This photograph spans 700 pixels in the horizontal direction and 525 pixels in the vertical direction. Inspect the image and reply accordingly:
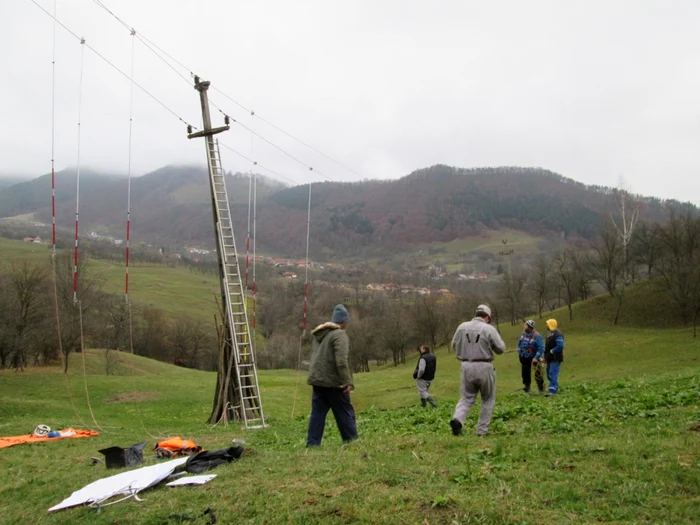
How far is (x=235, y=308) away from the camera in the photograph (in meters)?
22.6

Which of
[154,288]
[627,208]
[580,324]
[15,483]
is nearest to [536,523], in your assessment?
[15,483]

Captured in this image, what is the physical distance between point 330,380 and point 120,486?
4.10m

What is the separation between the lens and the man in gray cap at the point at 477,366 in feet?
35.0

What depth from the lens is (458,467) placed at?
7762mm

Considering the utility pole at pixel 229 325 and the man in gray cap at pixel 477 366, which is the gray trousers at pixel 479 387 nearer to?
the man in gray cap at pixel 477 366

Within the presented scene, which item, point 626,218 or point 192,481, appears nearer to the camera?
point 192,481

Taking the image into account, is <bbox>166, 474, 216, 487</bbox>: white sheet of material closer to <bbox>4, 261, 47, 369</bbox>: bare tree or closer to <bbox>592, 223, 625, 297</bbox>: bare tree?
<bbox>4, 261, 47, 369</bbox>: bare tree

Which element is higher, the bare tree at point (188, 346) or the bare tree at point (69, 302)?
the bare tree at point (69, 302)

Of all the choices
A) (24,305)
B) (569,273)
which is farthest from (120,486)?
(569,273)

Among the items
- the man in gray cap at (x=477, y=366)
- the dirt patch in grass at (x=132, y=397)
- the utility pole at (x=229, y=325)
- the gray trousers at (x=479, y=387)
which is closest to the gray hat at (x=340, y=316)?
the man in gray cap at (x=477, y=366)

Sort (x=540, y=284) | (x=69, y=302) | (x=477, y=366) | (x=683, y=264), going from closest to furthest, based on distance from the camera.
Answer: (x=477, y=366) → (x=69, y=302) → (x=683, y=264) → (x=540, y=284)

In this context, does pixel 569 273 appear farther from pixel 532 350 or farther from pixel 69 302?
pixel 532 350

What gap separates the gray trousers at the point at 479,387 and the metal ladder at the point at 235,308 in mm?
11769

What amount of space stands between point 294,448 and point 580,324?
238ft
